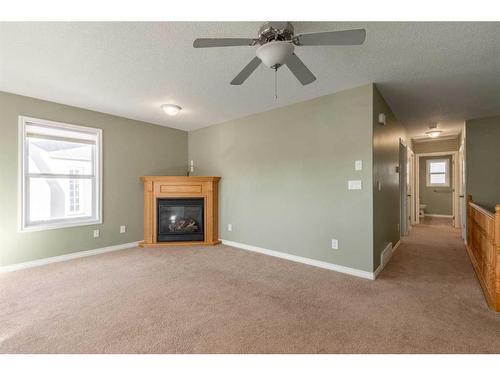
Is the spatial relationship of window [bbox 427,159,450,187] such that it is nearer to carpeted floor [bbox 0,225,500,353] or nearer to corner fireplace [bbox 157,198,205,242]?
carpeted floor [bbox 0,225,500,353]

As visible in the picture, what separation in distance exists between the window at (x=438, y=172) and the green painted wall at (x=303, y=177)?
7437 mm

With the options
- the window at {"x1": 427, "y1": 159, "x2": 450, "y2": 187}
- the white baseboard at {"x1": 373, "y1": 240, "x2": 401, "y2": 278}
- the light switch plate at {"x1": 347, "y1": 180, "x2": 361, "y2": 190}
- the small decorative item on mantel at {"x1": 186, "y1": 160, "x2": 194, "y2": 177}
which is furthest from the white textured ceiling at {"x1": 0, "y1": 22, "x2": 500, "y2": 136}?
the window at {"x1": 427, "y1": 159, "x2": 450, "y2": 187}

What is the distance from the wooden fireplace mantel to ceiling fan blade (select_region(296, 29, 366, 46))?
324cm

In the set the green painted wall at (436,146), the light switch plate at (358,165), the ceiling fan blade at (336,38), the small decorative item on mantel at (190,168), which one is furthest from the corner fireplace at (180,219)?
the green painted wall at (436,146)

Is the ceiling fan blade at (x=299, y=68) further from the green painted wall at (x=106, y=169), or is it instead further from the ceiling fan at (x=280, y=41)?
the green painted wall at (x=106, y=169)

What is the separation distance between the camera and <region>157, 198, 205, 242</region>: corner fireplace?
4.54m

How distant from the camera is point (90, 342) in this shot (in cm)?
170

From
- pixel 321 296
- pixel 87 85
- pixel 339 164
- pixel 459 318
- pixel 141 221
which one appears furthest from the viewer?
pixel 141 221

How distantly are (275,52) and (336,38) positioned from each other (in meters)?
0.40

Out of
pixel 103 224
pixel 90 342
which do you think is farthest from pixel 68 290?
pixel 103 224

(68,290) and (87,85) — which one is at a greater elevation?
(87,85)

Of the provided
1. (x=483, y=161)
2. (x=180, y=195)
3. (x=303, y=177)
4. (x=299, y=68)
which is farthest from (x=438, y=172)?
(x=299, y=68)

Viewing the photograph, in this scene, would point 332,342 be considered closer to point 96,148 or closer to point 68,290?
point 68,290

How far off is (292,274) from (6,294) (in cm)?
307
